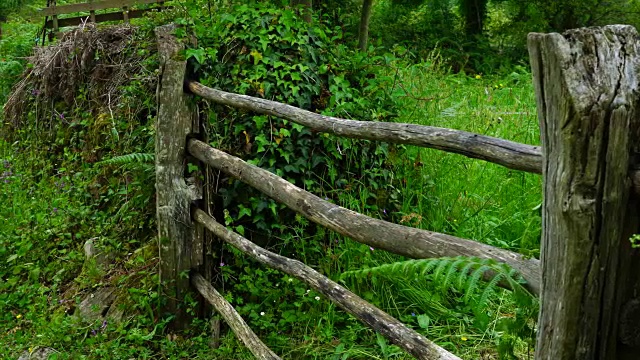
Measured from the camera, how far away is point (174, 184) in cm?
366

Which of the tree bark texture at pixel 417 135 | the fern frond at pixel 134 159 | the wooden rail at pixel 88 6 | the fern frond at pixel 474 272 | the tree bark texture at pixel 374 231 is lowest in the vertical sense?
the fern frond at pixel 134 159

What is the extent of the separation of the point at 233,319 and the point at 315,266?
0.60m

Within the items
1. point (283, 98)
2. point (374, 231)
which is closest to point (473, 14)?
point (283, 98)

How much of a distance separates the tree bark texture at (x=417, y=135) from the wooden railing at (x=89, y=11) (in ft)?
21.1

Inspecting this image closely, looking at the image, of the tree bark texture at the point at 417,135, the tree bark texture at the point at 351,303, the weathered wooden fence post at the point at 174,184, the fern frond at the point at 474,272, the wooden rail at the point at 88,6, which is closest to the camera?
the fern frond at the point at 474,272

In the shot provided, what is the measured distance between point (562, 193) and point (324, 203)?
135 centimetres

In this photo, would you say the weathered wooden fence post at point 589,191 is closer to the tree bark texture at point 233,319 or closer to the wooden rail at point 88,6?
the tree bark texture at point 233,319

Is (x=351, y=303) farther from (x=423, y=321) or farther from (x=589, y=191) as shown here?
(x=589, y=191)

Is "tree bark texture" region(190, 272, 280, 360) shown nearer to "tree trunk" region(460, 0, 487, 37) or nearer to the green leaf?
the green leaf

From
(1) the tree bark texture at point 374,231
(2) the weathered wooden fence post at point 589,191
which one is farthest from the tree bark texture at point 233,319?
(2) the weathered wooden fence post at point 589,191

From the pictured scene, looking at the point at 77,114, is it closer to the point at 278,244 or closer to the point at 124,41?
the point at 124,41

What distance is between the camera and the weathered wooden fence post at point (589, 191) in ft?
4.12

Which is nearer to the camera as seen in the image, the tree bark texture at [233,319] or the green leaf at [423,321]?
the tree bark texture at [233,319]

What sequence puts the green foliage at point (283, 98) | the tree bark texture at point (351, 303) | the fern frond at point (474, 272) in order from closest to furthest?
the fern frond at point (474, 272), the tree bark texture at point (351, 303), the green foliage at point (283, 98)
